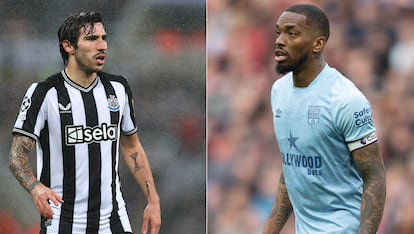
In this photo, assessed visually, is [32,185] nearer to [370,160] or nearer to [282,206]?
[282,206]

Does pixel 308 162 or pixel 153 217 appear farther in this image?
pixel 153 217

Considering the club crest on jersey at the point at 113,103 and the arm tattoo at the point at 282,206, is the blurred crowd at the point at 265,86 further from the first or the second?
the arm tattoo at the point at 282,206

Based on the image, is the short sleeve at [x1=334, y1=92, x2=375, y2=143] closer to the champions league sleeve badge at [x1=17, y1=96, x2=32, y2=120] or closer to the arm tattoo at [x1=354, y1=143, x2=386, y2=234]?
the arm tattoo at [x1=354, y1=143, x2=386, y2=234]

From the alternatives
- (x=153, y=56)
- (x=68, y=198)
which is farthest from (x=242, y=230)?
(x=68, y=198)

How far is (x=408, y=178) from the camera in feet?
23.0

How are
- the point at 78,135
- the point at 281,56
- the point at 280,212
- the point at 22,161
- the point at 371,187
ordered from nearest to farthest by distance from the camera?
the point at 371,187 → the point at 281,56 → the point at 280,212 → the point at 22,161 → the point at 78,135

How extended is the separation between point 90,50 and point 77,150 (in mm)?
576

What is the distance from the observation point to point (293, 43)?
4.13m

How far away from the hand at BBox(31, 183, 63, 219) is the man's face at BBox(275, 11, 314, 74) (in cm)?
142

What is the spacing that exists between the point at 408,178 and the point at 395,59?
3.09 feet

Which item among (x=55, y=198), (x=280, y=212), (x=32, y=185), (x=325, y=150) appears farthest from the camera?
(x=32, y=185)

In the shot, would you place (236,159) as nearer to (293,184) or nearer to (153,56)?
(153,56)

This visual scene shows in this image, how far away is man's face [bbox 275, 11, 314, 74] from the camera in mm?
4121

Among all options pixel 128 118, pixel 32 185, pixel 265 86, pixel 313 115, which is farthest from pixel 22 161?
pixel 265 86
